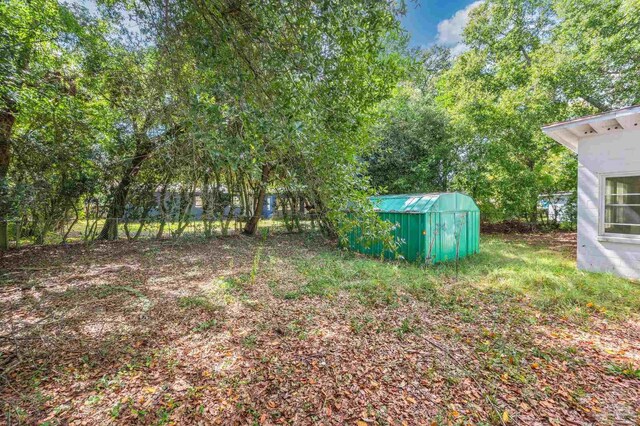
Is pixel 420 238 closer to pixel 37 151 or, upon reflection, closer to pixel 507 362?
pixel 507 362

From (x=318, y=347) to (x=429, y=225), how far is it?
15.2 feet

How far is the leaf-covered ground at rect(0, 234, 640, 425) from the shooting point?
2080mm

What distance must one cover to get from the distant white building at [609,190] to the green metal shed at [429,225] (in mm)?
2379

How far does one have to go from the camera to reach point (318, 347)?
114 inches

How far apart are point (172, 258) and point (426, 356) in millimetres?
6320

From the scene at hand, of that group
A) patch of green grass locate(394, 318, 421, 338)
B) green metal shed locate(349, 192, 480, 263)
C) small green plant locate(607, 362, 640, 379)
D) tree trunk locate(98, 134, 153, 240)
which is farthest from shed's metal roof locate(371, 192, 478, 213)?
tree trunk locate(98, 134, 153, 240)

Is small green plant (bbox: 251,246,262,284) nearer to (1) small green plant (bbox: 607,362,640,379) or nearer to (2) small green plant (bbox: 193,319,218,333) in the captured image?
(2) small green plant (bbox: 193,319,218,333)

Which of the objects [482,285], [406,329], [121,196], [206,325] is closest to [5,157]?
[121,196]

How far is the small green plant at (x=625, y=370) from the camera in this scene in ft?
7.99

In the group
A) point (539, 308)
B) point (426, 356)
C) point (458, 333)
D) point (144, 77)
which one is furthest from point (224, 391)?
point (144, 77)

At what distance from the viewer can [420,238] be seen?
6496 millimetres

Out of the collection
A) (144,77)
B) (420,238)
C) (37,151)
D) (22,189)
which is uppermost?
(144,77)

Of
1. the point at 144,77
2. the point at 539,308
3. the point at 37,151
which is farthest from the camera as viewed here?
the point at 37,151

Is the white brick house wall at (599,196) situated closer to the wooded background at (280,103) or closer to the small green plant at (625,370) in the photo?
the small green plant at (625,370)
